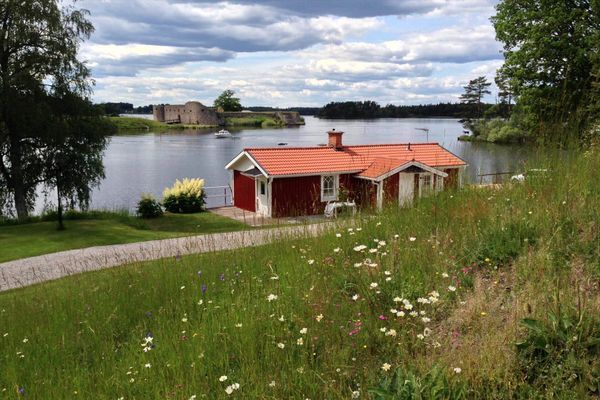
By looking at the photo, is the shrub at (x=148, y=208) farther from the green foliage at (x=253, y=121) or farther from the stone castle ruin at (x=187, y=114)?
the green foliage at (x=253, y=121)

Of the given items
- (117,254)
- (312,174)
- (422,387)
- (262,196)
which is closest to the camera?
(422,387)

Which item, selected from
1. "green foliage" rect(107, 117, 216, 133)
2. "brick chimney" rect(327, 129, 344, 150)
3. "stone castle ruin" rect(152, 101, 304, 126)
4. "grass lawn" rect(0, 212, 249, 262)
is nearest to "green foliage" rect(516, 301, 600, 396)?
"grass lawn" rect(0, 212, 249, 262)

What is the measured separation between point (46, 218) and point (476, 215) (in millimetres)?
23896

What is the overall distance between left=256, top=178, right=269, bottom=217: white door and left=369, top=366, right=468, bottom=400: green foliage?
22.8 metres

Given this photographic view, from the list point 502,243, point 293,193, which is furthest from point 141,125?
point 502,243

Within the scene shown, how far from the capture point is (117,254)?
7.32 metres

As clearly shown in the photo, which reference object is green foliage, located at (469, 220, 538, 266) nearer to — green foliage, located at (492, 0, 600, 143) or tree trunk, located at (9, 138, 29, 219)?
green foliage, located at (492, 0, 600, 143)

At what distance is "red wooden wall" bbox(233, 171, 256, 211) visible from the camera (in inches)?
1083

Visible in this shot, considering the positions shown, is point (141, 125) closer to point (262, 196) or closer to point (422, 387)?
point (262, 196)

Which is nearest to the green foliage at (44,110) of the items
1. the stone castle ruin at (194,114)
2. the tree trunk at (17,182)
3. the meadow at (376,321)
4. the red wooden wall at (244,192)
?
the tree trunk at (17,182)

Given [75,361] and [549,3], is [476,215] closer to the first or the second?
[75,361]

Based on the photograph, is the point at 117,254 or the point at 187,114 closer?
the point at 117,254

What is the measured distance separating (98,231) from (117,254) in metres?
14.7

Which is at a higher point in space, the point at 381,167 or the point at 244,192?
the point at 381,167
